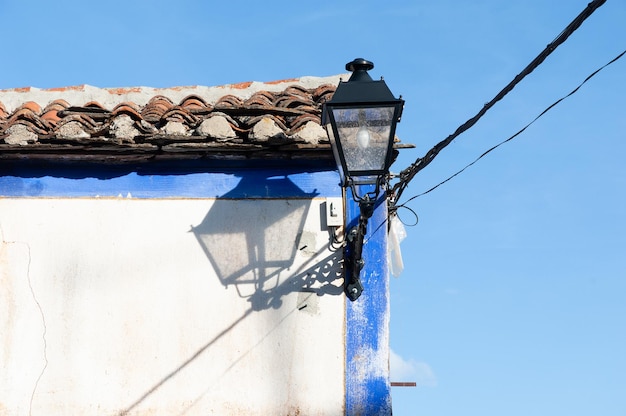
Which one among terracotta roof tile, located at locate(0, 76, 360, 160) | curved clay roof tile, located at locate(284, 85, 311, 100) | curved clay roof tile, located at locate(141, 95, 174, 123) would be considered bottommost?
terracotta roof tile, located at locate(0, 76, 360, 160)

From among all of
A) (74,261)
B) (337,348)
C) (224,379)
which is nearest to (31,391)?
(74,261)

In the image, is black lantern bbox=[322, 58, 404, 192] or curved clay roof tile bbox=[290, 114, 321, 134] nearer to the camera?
black lantern bbox=[322, 58, 404, 192]

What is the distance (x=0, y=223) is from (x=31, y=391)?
1243 millimetres

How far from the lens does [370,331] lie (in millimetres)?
6105

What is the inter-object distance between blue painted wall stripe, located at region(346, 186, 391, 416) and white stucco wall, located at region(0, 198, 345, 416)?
0.29ft

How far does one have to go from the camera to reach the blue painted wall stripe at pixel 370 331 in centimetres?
596

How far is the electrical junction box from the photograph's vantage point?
6.28 m

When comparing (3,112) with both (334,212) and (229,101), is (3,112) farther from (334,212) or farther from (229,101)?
(334,212)

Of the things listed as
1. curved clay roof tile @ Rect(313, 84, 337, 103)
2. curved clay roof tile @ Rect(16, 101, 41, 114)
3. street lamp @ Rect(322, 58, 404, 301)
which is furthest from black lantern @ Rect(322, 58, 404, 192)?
curved clay roof tile @ Rect(16, 101, 41, 114)

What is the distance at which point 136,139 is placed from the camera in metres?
6.37

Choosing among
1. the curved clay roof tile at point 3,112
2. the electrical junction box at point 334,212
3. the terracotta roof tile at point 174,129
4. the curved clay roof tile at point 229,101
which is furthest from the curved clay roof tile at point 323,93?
the curved clay roof tile at point 3,112

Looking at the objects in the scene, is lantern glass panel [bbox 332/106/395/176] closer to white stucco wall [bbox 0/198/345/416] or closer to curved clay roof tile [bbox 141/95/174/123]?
white stucco wall [bbox 0/198/345/416]

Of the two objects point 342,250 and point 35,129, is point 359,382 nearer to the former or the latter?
point 342,250

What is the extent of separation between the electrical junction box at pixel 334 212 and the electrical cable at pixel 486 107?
413mm
